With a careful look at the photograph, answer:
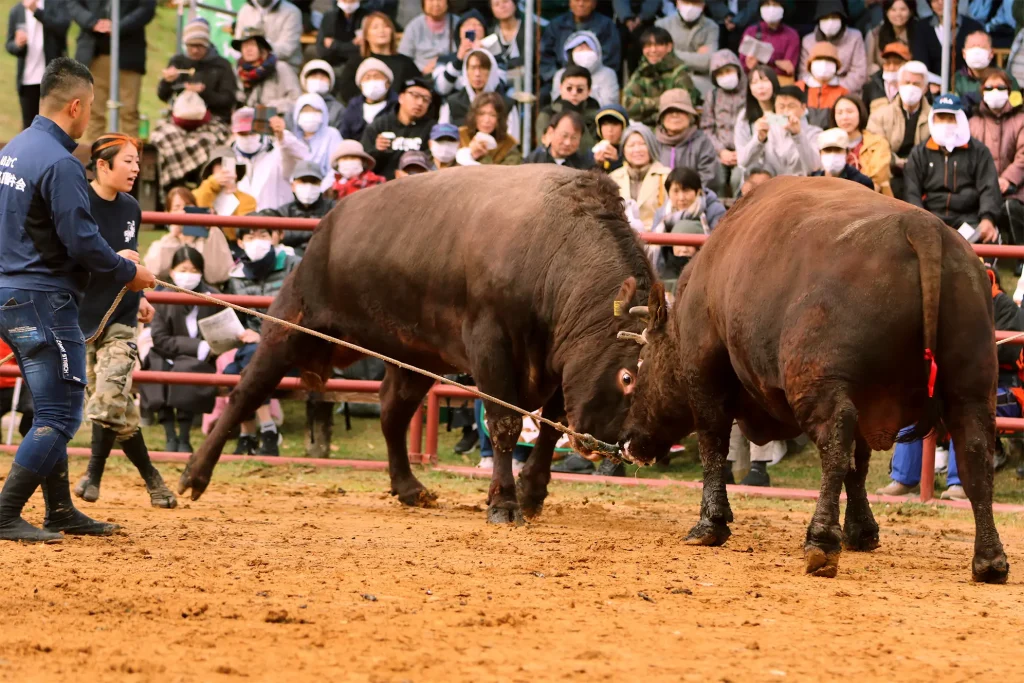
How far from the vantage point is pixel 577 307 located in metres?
7.10

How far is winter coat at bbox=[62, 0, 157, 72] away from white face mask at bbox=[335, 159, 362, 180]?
12.0ft

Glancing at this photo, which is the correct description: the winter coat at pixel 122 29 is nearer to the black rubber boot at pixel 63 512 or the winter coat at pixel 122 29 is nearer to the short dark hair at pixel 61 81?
the short dark hair at pixel 61 81

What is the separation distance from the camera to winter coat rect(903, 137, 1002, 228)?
36.0 ft

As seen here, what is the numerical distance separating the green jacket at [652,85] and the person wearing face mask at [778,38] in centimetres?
93

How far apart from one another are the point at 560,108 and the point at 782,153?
213 cm

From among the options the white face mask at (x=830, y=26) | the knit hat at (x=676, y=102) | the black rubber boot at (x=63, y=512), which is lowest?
the black rubber boot at (x=63, y=512)

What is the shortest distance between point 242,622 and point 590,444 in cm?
296

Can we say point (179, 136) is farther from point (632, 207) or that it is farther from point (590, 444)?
point (590, 444)

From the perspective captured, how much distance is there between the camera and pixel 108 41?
14.4 m

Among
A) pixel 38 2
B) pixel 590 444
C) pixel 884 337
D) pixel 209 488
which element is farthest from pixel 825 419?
pixel 38 2

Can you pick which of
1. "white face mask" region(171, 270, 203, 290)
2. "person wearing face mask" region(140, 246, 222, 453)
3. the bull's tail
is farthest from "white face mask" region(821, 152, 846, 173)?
the bull's tail

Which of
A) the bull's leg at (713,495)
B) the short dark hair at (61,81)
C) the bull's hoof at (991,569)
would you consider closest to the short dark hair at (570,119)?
the bull's leg at (713,495)

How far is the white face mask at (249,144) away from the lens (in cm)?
1327

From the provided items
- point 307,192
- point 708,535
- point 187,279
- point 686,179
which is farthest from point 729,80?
point 708,535
